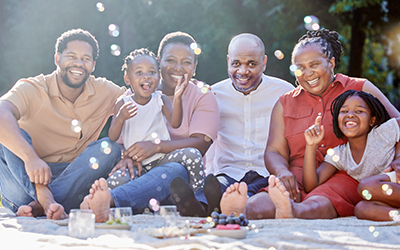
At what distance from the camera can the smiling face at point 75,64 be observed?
12.1 ft

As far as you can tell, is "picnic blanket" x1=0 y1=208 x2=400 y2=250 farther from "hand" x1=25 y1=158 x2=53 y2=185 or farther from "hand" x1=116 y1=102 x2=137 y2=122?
"hand" x1=116 y1=102 x2=137 y2=122

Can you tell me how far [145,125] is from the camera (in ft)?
11.9

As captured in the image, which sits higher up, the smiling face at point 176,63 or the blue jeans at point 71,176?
the smiling face at point 176,63

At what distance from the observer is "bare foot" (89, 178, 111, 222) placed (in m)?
2.58

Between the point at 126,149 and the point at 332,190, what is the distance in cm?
174

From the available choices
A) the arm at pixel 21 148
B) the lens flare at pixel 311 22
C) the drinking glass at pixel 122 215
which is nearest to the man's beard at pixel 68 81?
the arm at pixel 21 148

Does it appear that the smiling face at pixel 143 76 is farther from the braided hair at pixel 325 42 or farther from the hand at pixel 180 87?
the braided hair at pixel 325 42

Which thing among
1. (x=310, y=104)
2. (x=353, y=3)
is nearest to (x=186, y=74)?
(x=310, y=104)

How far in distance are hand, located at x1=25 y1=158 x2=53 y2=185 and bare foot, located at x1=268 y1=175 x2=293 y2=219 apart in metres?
1.59

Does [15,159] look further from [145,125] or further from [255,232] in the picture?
[255,232]

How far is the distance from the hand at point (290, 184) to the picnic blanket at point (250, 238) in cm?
52

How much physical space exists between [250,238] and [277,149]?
154 centimetres

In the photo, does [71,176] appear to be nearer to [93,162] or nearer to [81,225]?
[93,162]

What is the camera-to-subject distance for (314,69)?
3389mm
